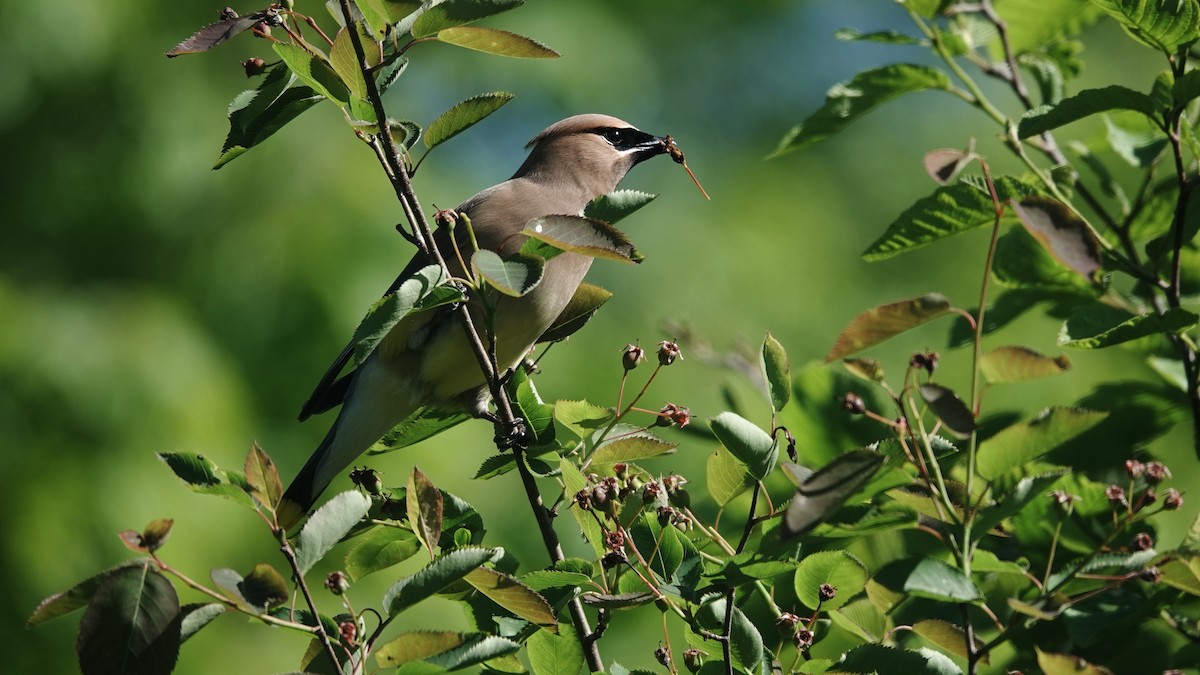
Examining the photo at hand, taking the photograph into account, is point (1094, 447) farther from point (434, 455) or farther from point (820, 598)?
point (434, 455)

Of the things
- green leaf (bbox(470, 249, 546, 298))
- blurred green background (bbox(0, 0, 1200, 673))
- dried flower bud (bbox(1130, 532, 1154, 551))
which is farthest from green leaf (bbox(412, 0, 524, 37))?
blurred green background (bbox(0, 0, 1200, 673))

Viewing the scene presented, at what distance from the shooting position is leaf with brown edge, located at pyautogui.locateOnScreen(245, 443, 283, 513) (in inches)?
57.9

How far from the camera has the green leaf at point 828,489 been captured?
4.08ft

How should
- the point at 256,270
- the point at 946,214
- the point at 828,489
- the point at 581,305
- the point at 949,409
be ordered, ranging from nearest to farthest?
1. the point at 828,489
2. the point at 949,409
3. the point at 946,214
4. the point at 581,305
5. the point at 256,270

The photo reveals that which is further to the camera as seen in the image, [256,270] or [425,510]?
[256,270]

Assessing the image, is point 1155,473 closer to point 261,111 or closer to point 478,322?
point 261,111

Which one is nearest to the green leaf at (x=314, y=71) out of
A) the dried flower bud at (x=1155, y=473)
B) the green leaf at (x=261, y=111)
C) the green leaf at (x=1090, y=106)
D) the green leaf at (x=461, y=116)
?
the green leaf at (x=261, y=111)

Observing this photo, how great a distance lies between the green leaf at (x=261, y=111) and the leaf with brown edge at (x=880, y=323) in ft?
2.52

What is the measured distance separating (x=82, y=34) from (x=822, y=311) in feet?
15.8

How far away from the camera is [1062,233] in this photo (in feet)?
4.80

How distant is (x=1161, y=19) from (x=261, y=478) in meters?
1.42

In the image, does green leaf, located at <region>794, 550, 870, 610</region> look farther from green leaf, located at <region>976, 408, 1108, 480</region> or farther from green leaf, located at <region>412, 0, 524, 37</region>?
green leaf, located at <region>412, 0, 524, 37</region>

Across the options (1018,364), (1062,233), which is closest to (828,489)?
(1018,364)

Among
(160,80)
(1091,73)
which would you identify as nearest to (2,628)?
(160,80)
